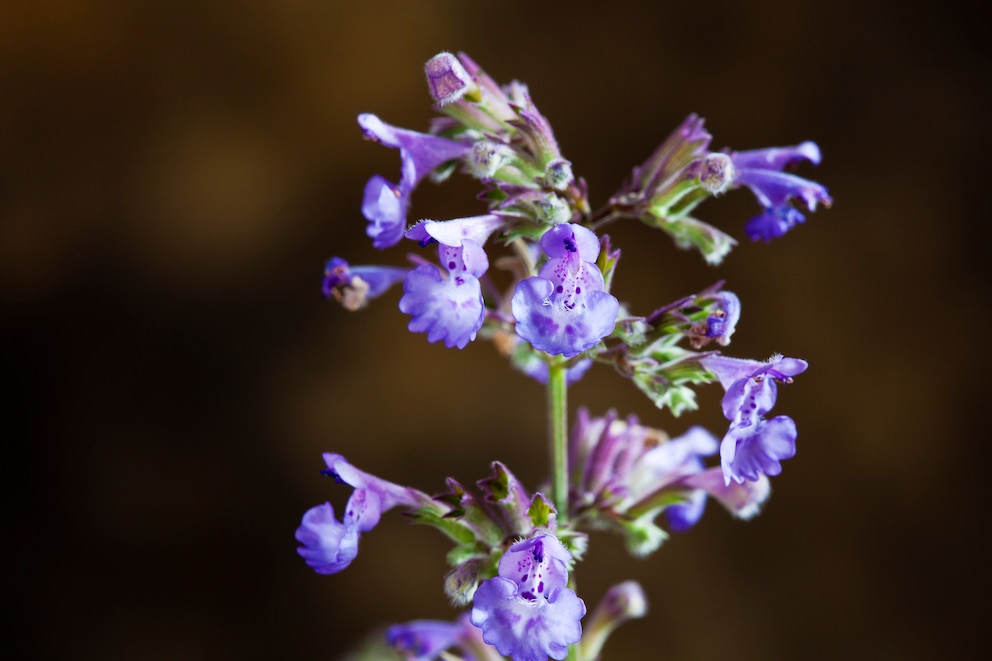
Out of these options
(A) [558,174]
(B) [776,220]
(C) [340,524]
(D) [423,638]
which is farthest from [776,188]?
(D) [423,638]

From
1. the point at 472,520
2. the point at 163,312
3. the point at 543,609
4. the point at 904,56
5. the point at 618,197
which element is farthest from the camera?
the point at 163,312

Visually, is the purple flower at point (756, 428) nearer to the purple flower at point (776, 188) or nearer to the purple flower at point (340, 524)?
A: the purple flower at point (776, 188)

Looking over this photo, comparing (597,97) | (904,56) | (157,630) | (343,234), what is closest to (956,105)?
(904,56)

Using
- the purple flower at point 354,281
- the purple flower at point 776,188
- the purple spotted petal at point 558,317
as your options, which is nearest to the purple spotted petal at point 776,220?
the purple flower at point 776,188

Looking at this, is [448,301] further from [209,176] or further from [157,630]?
[157,630]

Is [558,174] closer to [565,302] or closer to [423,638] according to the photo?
[565,302]

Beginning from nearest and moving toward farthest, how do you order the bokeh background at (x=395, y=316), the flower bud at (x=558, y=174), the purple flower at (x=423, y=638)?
1. the flower bud at (x=558, y=174)
2. the purple flower at (x=423, y=638)
3. the bokeh background at (x=395, y=316)

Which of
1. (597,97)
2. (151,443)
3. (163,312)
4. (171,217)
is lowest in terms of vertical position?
(151,443)

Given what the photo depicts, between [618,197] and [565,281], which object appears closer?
[565,281]
